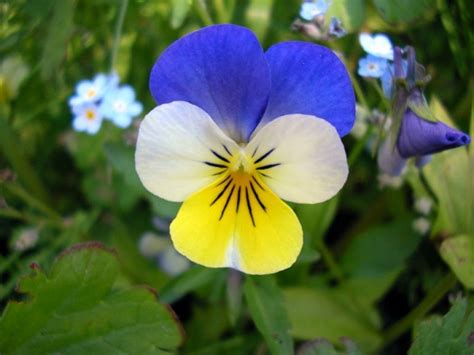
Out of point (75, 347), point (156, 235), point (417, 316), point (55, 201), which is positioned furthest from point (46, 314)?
point (55, 201)

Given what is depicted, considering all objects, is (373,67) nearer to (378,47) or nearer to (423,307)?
(378,47)

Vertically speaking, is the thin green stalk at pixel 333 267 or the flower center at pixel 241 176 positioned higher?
the flower center at pixel 241 176

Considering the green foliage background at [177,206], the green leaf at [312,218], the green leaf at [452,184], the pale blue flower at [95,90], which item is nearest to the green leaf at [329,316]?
the green foliage background at [177,206]

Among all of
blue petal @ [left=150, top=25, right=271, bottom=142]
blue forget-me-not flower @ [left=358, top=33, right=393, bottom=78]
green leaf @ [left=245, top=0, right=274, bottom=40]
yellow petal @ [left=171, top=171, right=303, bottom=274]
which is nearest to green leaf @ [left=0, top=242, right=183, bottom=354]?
yellow petal @ [left=171, top=171, right=303, bottom=274]

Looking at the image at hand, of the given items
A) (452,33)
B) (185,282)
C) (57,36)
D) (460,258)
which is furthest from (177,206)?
(452,33)

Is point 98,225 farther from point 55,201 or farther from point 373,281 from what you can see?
point 373,281

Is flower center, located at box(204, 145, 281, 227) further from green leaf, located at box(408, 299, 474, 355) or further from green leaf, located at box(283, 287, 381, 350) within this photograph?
green leaf, located at box(283, 287, 381, 350)

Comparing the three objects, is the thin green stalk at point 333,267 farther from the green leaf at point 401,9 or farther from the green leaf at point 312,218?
the green leaf at point 401,9
